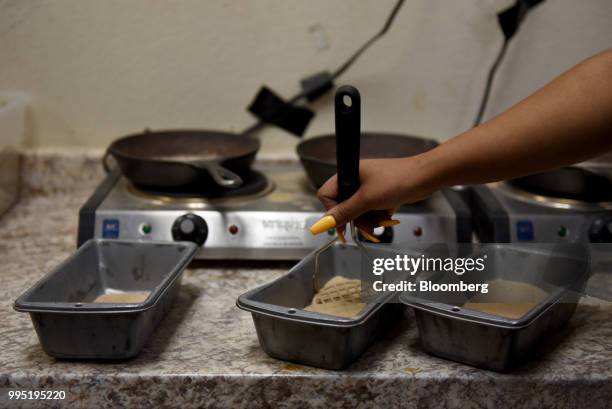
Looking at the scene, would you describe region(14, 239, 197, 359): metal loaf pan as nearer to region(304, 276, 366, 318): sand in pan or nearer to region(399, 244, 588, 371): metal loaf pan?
region(304, 276, 366, 318): sand in pan

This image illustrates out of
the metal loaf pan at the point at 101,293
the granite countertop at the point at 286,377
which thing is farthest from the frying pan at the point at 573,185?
the metal loaf pan at the point at 101,293

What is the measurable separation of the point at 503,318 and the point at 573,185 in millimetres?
449

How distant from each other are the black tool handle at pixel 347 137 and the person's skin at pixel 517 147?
0.01m

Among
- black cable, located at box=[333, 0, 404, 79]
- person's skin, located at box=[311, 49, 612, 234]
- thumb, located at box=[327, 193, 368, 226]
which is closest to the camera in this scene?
person's skin, located at box=[311, 49, 612, 234]

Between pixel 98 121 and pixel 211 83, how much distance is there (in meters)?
0.23

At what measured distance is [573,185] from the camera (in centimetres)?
111

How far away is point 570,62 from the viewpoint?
1.30m

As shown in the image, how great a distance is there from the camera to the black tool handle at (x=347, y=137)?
69cm

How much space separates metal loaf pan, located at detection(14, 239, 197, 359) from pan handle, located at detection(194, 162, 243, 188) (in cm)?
11

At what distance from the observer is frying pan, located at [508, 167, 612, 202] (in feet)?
3.59

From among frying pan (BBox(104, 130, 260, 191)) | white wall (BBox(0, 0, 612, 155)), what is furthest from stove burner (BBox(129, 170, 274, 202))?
white wall (BBox(0, 0, 612, 155))

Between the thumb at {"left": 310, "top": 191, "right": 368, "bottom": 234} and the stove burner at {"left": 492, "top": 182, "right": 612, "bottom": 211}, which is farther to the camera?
the stove burner at {"left": 492, "top": 182, "right": 612, "bottom": 211}

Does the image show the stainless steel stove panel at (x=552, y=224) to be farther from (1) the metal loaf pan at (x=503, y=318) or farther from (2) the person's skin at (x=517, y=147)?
(2) the person's skin at (x=517, y=147)

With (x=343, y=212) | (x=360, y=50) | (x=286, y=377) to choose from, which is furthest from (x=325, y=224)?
(x=360, y=50)
